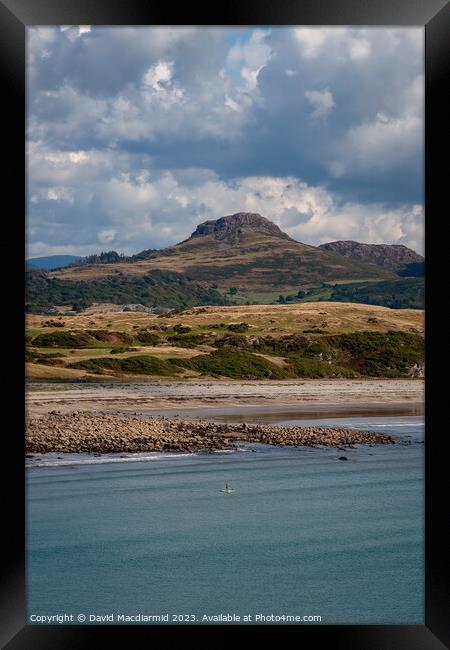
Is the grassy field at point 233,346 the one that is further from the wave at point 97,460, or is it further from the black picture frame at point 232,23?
the black picture frame at point 232,23

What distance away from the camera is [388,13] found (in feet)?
17.0

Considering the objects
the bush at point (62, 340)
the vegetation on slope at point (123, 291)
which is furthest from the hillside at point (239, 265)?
the bush at point (62, 340)

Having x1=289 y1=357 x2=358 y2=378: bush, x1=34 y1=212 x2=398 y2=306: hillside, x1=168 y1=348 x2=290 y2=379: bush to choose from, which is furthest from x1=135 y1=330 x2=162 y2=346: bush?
x1=34 y1=212 x2=398 y2=306: hillside

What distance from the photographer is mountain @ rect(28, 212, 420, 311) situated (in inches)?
3317

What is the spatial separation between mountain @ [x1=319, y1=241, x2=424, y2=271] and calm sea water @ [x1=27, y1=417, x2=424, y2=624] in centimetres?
9478

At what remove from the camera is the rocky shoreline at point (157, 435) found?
50.2ft

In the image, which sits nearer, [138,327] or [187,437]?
[187,437]

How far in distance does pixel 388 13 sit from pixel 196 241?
393 feet

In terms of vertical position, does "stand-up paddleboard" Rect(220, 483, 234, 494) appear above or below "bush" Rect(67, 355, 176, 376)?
below

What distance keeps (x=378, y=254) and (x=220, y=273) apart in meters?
29.4

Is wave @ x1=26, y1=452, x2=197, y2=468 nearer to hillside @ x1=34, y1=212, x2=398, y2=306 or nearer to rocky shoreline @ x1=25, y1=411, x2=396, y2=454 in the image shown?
rocky shoreline @ x1=25, y1=411, x2=396, y2=454
